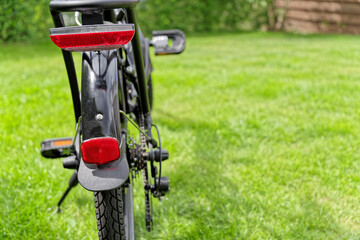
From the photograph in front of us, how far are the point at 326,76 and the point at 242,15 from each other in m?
8.76

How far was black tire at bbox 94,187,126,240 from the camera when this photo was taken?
1.43 meters

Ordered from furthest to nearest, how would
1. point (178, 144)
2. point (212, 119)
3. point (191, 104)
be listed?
point (191, 104) < point (212, 119) < point (178, 144)

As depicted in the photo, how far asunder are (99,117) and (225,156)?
1.90m

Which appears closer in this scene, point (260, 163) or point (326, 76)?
point (260, 163)

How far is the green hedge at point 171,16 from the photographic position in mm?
8742

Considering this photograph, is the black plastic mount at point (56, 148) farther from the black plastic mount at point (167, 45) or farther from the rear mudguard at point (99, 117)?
the black plastic mount at point (167, 45)

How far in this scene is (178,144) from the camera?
3.31 meters

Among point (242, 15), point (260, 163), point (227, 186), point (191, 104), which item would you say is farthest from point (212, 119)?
point (242, 15)

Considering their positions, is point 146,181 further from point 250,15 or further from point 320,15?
point 250,15

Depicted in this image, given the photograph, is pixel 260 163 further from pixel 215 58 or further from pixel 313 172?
pixel 215 58

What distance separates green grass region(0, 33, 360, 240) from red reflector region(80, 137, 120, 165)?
0.92 m

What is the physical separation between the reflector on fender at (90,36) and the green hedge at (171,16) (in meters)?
8.32

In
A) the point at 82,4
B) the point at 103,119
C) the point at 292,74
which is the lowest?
the point at 292,74

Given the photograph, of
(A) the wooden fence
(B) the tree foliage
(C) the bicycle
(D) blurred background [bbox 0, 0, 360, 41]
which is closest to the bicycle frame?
(C) the bicycle
